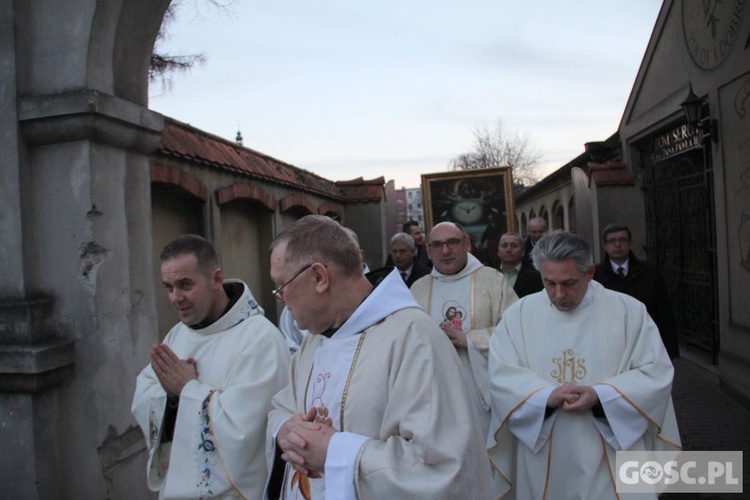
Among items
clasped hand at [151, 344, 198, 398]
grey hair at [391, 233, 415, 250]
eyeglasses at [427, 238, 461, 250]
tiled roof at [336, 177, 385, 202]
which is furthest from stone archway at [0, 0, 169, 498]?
tiled roof at [336, 177, 385, 202]

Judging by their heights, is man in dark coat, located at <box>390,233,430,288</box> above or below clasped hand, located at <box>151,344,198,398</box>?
above

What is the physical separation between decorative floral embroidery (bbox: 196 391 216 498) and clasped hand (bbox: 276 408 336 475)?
2.46ft

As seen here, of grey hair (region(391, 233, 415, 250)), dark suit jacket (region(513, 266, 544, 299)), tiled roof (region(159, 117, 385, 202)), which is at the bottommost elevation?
dark suit jacket (region(513, 266, 544, 299))

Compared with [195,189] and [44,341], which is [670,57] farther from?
[44,341]

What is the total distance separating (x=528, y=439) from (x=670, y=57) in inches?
293

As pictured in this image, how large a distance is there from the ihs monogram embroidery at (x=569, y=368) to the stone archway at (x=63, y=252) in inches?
99.7

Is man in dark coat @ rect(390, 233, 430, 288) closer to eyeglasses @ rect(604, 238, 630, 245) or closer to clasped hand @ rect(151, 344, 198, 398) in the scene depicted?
eyeglasses @ rect(604, 238, 630, 245)

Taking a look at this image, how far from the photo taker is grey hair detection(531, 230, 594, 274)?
112 inches

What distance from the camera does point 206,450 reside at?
2.51 metres

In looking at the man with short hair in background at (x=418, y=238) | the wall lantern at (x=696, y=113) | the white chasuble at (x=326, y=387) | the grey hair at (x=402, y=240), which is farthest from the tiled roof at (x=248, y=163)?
the wall lantern at (x=696, y=113)

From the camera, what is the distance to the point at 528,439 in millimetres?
2857

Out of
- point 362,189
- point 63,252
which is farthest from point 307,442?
point 362,189

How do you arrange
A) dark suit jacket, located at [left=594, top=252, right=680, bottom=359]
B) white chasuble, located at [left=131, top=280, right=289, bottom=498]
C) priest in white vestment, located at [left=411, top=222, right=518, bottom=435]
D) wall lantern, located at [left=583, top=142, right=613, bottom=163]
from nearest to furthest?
white chasuble, located at [left=131, top=280, right=289, bottom=498] < priest in white vestment, located at [left=411, top=222, right=518, bottom=435] < dark suit jacket, located at [left=594, top=252, right=680, bottom=359] < wall lantern, located at [left=583, top=142, right=613, bottom=163]

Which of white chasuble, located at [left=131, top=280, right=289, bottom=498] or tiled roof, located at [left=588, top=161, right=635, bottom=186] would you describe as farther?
tiled roof, located at [left=588, top=161, right=635, bottom=186]
